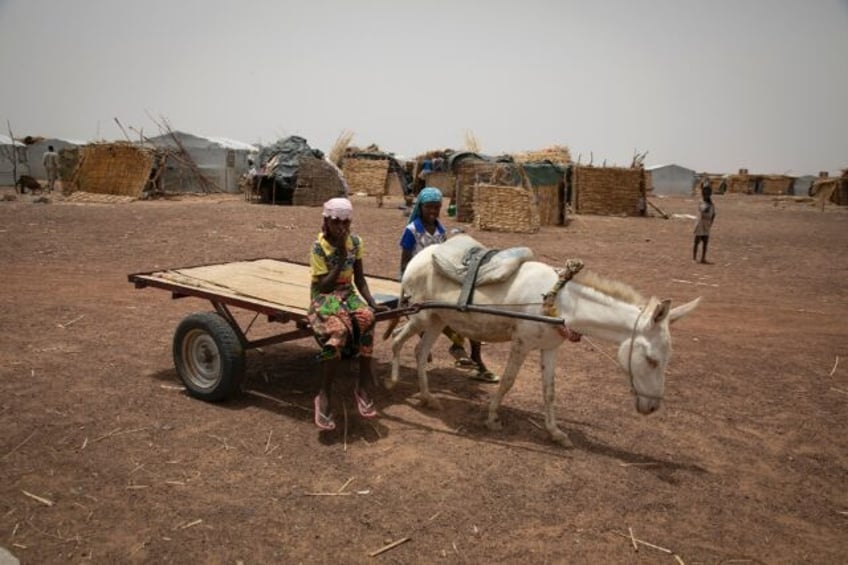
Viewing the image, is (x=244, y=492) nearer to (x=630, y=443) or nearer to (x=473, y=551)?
(x=473, y=551)

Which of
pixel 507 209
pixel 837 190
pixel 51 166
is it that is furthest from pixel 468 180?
pixel 837 190

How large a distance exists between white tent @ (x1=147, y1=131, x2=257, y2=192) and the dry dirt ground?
20.9 metres

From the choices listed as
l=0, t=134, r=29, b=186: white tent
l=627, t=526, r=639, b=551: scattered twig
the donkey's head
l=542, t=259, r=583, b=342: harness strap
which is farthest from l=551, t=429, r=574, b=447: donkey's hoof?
l=0, t=134, r=29, b=186: white tent

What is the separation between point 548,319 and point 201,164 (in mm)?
30223

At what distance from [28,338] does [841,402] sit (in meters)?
8.37

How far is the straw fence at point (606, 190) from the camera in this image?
25.7m

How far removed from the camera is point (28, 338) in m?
6.44

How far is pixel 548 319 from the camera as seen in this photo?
13.9 feet

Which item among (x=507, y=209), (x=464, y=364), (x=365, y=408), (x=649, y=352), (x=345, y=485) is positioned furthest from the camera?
(x=507, y=209)

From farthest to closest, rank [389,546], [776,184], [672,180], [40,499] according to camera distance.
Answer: [672,180]
[776,184]
[40,499]
[389,546]

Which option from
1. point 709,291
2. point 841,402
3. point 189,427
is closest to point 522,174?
point 709,291

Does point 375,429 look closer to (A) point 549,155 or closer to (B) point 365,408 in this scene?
(B) point 365,408

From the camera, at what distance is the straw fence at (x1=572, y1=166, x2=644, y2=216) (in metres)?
25.7

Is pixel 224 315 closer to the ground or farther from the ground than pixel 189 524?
farther from the ground
